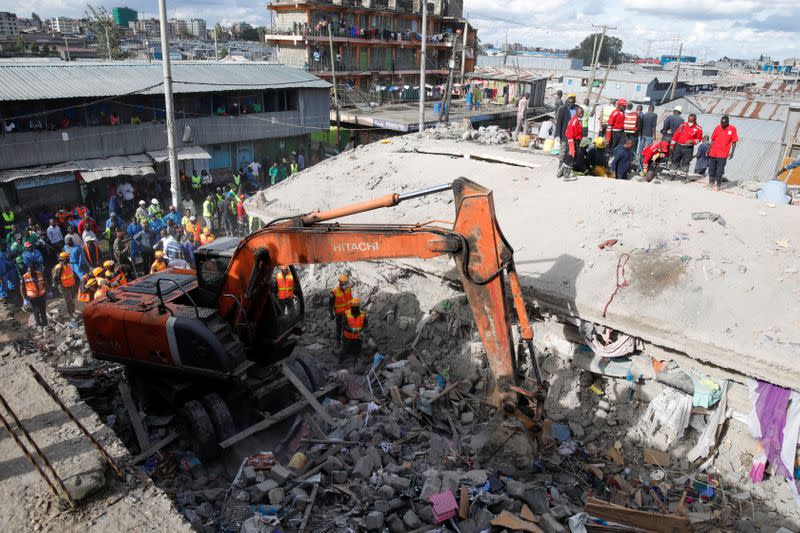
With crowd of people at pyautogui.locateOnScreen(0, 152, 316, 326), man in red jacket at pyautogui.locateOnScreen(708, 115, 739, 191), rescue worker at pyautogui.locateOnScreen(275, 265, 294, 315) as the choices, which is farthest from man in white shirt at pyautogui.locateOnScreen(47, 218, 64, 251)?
man in red jacket at pyautogui.locateOnScreen(708, 115, 739, 191)

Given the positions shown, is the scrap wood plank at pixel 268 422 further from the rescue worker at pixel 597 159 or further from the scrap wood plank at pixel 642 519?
the rescue worker at pixel 597 159

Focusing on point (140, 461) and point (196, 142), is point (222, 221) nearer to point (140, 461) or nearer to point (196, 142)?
point (196, 142)

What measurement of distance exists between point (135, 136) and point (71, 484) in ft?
58.1

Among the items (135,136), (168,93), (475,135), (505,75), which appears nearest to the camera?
(168,93)

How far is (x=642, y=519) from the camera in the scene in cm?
580

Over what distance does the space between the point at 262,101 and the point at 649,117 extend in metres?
16.9

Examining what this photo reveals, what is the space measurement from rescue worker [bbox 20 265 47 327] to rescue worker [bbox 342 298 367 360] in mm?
6299

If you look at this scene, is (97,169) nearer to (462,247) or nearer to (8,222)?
(8,222)

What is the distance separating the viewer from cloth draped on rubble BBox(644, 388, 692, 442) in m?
7.47

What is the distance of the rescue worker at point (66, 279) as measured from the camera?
11516mm

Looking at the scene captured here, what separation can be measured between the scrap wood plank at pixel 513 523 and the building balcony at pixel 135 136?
14.8 m

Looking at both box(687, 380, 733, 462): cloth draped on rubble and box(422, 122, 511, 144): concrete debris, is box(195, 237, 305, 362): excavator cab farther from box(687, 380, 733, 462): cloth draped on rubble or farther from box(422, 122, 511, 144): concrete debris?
box(422, 122, 511, 144): concrete debris

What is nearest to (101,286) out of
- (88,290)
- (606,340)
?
(88,290)

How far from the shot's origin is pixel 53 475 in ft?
16.0
